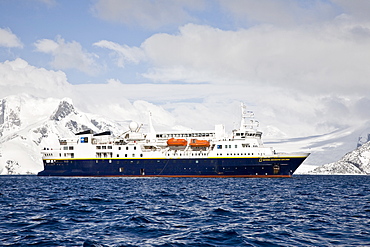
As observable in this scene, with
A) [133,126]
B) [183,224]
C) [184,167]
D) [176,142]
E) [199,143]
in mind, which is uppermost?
[133,126]

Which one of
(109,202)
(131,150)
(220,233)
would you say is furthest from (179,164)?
(220,233)

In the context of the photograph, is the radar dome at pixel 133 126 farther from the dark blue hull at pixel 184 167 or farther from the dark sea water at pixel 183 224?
the dark sea water at pixel 183 224

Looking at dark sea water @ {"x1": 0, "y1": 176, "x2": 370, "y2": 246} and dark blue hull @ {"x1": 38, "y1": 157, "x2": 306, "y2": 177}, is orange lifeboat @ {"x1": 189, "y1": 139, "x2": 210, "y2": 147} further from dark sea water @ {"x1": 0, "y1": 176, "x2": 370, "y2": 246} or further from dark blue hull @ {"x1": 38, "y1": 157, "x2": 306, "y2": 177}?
dark sea water @ {"x1": 0, "y1": 176, "x2": 370, "y2": 246}

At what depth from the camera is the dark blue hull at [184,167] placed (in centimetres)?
8244

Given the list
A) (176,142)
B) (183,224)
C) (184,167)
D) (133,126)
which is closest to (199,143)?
(176,142)

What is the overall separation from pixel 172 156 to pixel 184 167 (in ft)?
12.3

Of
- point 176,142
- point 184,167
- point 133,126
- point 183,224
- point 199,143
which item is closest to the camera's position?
point 183,224

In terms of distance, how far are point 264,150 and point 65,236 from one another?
2652 inches

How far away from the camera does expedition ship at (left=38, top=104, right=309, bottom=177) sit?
82875mm

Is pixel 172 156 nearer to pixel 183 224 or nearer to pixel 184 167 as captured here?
pixel 184 167

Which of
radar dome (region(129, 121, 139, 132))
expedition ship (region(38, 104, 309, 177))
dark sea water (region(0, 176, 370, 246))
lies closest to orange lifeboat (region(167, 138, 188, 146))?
expedition ship (region(38, 104, 309, 177))

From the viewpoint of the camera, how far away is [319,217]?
24.8 metres

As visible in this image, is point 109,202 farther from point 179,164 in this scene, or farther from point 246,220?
point 179,164

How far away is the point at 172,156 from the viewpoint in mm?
87562
